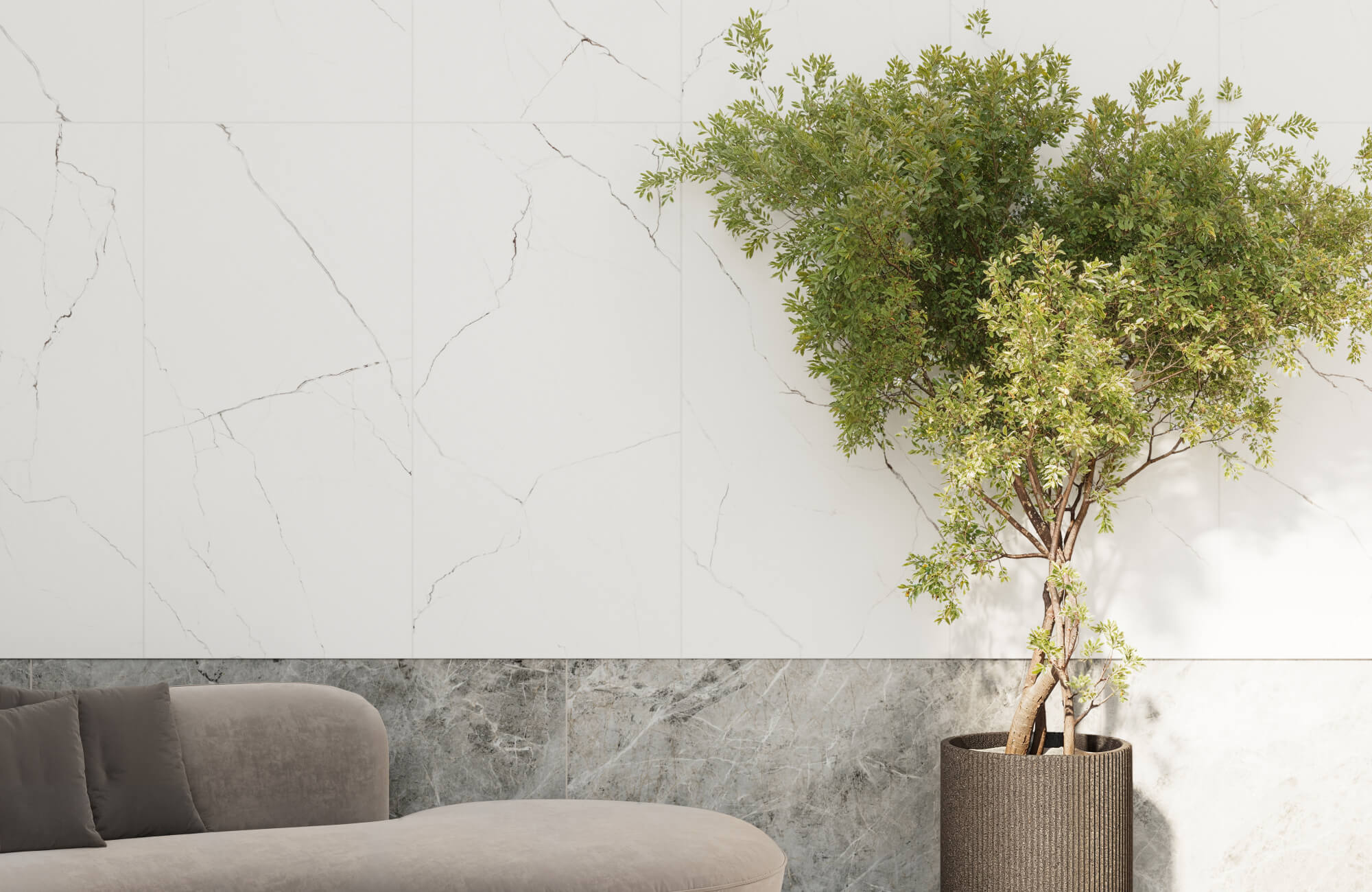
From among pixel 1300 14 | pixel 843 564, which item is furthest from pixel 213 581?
pixel 1300 14

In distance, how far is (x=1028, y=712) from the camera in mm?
2443

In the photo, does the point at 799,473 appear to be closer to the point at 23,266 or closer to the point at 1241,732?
the point at 1241,732

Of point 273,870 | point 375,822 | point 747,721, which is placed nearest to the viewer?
point 273,870

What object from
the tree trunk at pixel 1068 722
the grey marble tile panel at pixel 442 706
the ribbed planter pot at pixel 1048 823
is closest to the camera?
the ribbed planter pot at pixel 1048 823

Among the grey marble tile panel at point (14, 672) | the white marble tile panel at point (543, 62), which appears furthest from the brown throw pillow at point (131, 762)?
the white marble tile panel at point (543, 62)

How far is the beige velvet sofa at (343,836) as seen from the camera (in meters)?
1.97

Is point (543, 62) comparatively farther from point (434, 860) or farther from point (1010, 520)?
point (434, 860)

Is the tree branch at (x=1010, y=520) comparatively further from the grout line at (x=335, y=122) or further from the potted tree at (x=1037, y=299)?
the grout line at (x=335, y=122)

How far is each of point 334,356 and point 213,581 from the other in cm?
71

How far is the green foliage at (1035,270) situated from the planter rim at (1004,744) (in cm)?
20

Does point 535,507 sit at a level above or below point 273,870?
above

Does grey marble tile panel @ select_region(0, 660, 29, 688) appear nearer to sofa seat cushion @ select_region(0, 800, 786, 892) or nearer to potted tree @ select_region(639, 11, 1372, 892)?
sofa seat cushion @ select_region(0, 800, 786, 892)

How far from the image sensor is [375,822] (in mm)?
2387

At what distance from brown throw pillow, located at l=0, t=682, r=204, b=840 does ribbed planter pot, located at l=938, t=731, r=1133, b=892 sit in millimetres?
1815
